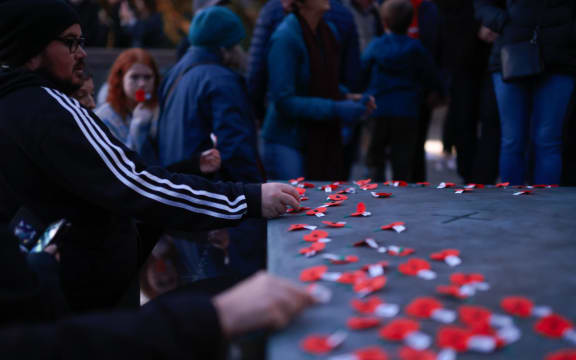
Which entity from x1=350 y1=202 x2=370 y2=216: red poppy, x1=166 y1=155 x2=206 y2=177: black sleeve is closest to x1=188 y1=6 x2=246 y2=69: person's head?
x1=166 y1=155 x2=206 y2=177: black sleeve

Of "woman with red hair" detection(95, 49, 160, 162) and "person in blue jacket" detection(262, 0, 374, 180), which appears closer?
"person in blue jacket" detection(262, 0, 374, 180)

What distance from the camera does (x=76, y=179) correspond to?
60.9 inches

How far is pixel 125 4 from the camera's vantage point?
8.98 m

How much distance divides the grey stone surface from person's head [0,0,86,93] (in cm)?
84

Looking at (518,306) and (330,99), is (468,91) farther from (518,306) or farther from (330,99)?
(518,306)

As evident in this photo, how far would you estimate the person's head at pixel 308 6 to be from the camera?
388 cm

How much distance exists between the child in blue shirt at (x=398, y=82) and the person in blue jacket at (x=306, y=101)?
2.15 feet

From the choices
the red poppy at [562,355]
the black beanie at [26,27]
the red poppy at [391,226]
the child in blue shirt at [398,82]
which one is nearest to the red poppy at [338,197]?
the red poppy at [391,226]

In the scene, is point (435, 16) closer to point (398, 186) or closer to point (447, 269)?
point (398, 186)

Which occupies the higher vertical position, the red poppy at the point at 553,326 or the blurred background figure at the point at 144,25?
the blurred background figure at the point at 144,25

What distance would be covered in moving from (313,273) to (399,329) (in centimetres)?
29

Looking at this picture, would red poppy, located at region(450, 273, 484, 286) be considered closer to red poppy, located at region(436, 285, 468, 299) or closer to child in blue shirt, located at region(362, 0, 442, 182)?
red poppy, located at region(436, 285, 468, 299)

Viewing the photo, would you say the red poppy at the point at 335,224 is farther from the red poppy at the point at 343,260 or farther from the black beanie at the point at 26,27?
the black beanie at the point at 26,27

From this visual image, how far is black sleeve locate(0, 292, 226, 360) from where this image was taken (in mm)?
911
